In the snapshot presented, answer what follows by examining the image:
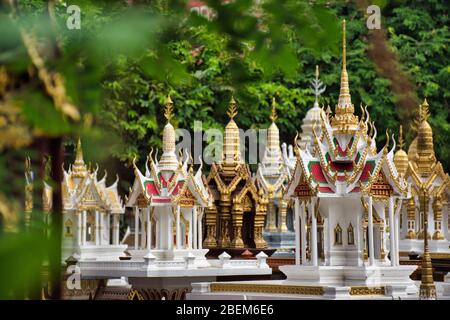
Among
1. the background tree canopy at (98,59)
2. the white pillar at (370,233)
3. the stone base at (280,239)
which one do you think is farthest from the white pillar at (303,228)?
the background tree canopy at (98,59)

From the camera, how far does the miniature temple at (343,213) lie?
15.2 metres

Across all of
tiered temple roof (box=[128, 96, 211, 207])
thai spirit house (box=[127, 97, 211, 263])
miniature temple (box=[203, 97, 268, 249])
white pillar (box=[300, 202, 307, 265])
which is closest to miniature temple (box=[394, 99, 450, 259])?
miniature temple (box=[203, 97, 268, 249])

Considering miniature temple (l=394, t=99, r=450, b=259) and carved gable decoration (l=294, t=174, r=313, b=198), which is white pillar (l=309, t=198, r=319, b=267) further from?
miniature temple (l=394, t=99, r=450, b=259)

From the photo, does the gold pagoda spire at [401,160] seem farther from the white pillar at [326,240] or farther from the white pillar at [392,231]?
the white pillar at [326,240]

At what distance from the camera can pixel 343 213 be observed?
15.8 meters

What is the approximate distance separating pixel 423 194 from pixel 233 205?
3669 mm

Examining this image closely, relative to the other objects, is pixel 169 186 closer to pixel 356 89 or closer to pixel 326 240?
pixel 326 240

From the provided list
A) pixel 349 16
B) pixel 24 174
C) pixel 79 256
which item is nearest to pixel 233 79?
pixel 24 174

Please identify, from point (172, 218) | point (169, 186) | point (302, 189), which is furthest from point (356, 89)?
point (302, 189)

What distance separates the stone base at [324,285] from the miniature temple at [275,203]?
9.30 m

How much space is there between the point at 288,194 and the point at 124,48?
1366 cm

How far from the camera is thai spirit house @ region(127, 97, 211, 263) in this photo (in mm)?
20750

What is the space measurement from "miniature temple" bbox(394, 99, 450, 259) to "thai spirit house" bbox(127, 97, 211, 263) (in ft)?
15.0
